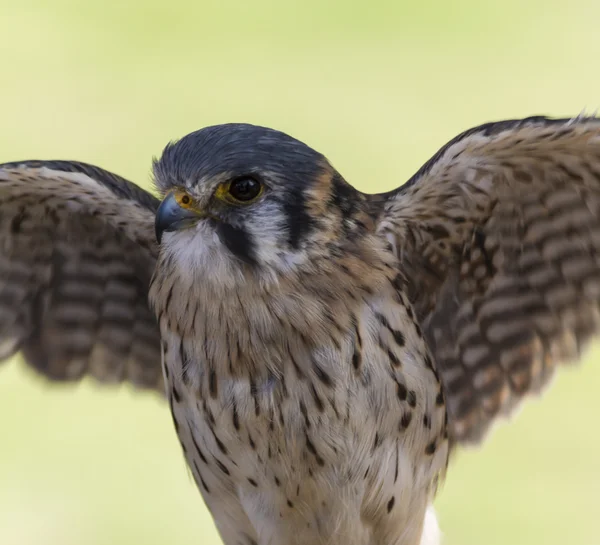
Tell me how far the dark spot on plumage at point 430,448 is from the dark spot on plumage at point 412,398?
0.24 meters

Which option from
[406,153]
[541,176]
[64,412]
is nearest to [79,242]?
[541,176]

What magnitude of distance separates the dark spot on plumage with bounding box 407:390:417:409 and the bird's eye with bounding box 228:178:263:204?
929 millimetres

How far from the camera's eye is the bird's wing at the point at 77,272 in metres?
4.93

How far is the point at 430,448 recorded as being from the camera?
4.88 m

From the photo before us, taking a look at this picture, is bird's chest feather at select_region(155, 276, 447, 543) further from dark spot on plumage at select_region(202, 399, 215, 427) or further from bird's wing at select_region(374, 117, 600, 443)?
bird's wing at select_region(374, 117, 600, 443)

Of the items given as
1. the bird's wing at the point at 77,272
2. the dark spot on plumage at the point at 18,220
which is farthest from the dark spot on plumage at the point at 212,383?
the dark spot on plumage at the point at 18,220

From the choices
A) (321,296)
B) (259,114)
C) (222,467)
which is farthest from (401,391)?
(259,114)

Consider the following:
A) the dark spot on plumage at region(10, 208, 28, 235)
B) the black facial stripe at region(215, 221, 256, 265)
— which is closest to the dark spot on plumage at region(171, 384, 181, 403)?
the black facial stripe at region(215, 221, 256, 265)

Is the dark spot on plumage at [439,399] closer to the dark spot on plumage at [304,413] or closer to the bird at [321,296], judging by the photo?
the bird at [321,296]

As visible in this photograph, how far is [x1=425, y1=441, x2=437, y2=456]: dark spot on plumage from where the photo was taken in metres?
4.86

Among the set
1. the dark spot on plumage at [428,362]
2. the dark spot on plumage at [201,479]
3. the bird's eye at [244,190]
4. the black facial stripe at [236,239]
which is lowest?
the dark spot on plumage at [201,479]

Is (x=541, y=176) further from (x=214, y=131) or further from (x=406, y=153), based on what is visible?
(x=406, y=153)

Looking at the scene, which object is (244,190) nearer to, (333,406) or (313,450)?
(333,406)

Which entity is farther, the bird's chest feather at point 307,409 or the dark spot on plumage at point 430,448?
the dark spot on plumage at point 430,448
